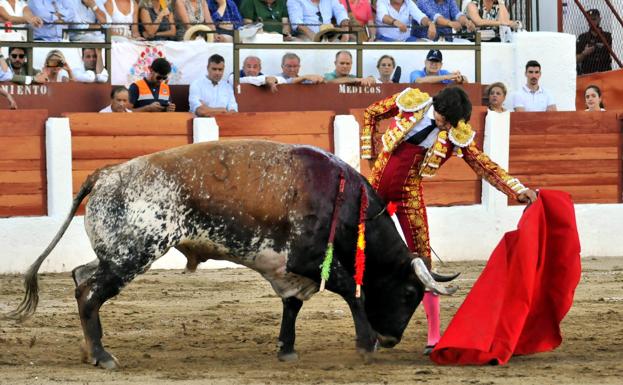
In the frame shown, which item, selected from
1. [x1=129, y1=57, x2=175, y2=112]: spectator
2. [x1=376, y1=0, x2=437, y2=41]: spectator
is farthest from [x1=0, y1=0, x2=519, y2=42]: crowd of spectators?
[x1=129, y1=57, x2=175, y2=112]: spectator

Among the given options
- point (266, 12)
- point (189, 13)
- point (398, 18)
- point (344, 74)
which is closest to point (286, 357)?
point (344, 74)

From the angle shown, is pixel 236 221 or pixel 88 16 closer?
pixel 236 221

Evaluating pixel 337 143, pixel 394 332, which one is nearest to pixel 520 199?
pixel 394 332

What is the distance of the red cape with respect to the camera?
18.8 feet

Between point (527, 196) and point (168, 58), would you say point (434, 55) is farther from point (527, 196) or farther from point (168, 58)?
point (527, 196)

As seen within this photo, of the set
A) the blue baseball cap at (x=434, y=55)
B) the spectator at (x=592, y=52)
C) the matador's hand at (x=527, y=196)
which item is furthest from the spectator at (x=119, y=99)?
the spectator at (x=592, y=52)

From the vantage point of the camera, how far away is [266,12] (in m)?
11.4

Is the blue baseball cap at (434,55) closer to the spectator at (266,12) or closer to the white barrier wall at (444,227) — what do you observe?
the white barrier wall at (444,227)

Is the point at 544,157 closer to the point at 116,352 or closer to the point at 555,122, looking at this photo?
the point at 555,122

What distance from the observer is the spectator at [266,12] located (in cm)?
1134

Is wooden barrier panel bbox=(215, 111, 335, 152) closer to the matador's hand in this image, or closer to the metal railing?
the metal railing

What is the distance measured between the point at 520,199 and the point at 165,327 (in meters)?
2.09

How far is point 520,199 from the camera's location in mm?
5824

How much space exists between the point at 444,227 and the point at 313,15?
93.8 inches
